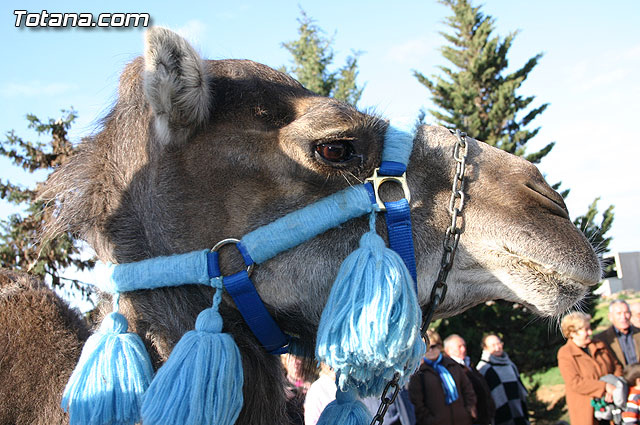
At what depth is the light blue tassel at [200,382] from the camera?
216 cm

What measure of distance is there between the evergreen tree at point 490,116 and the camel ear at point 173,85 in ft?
37.4

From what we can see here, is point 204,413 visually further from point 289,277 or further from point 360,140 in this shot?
point 360,140

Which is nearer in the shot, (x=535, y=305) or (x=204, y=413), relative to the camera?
(x=204, y=413)

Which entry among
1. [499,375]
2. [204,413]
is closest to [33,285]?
[204,413]

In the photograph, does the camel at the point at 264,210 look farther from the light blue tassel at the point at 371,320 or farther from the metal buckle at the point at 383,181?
the light blue tassel at the point at 371,320

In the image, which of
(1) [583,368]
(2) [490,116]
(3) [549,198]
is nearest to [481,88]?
(2) [490,116]

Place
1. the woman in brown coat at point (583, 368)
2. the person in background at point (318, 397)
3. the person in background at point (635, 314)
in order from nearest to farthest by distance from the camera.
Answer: the person in background at point (318, 397) → the woman in brown coat at point (583, 368) → the person in background at point (635, 314)

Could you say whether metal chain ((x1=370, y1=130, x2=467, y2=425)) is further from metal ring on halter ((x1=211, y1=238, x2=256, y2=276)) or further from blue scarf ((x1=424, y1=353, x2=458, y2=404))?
blue scarf ((x1=424, y1=353, x2=458, y2=404))

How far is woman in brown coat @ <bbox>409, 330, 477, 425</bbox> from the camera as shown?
6566 mm

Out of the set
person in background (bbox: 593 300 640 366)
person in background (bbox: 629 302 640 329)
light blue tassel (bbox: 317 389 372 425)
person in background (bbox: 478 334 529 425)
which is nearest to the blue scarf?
person in background (bbox: 478 334 529 425)

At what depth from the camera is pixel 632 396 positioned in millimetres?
7035

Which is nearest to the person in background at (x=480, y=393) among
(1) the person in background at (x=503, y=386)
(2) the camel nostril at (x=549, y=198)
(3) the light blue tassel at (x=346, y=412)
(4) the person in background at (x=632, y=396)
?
(1) the person in background at (x=503, y=386)

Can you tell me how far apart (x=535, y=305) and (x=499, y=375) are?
238 inches

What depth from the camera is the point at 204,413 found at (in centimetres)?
219
